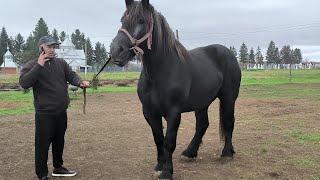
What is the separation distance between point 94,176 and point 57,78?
1485 mm

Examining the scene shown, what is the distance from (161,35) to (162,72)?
0.47 m

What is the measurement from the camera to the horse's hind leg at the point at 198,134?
23.3ft

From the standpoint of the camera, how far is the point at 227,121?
7.34 metres

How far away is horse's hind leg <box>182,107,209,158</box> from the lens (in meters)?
7.10

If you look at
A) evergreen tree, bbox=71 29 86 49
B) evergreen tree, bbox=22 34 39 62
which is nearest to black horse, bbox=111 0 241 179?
evergreen tree, bbox=22 34 39 62

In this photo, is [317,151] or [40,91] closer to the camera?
[40,91]

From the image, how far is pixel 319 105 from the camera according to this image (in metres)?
15.3

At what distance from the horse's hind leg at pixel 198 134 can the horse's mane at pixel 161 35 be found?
167 cm

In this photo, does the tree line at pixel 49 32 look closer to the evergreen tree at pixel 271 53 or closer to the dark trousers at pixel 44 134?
the evergreen tree at pixel 271 53

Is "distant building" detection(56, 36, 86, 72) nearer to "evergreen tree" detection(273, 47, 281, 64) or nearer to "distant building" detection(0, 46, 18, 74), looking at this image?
"distant building" detection(0, 46, 18, 74)

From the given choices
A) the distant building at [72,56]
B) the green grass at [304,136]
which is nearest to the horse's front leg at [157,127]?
the green grass at [304,136]

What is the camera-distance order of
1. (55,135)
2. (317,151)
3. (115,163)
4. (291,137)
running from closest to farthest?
(55,135), (115,163), (317,151), (291,137)

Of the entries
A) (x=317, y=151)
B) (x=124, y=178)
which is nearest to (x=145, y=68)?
(x=124, y=178)

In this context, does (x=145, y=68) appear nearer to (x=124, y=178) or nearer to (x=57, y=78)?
(x=57, y=78)
